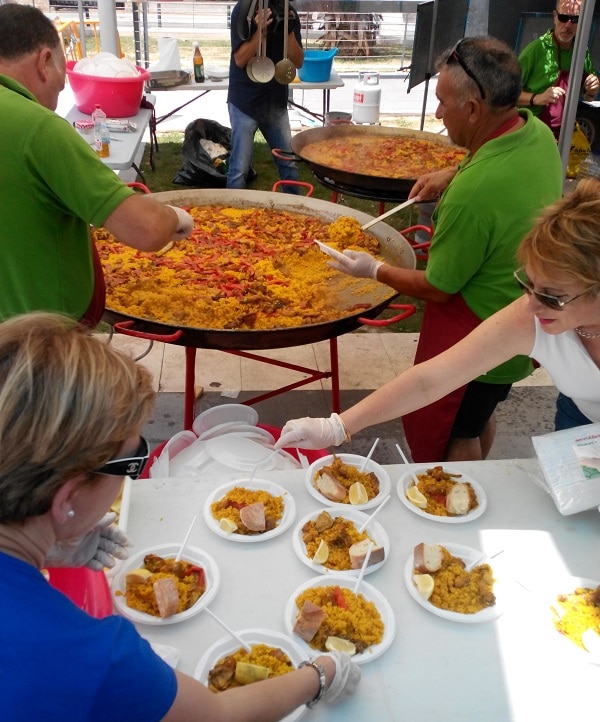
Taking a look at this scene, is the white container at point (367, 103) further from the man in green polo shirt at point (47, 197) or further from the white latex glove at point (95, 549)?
the white latex glove at point (95, 549)

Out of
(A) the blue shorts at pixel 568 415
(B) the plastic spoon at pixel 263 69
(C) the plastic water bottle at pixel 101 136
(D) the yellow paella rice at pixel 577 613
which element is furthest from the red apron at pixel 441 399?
(B) the plastic spoon at pixel 263 69

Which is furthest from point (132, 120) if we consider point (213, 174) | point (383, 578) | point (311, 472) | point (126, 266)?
point (383, 578)

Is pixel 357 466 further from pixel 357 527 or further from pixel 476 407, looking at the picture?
pixel 476 407

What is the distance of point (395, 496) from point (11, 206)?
5.04ft

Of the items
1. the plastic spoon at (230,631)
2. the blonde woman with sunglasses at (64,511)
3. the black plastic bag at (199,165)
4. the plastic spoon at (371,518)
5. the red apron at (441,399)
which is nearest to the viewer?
the blonde woman with sunglasses at (64,511)

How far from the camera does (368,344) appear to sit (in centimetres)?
464

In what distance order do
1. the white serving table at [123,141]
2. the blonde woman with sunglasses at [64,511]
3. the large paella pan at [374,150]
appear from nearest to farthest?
the blonde woman with sunglasses at [64,511], the white serving table at [123,141], the large paella pan at [374,150]

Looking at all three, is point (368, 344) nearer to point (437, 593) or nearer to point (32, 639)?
point (437, 593)

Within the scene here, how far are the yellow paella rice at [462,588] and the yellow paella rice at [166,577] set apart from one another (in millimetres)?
541

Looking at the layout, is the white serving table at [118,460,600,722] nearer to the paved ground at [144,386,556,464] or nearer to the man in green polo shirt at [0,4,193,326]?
the man in green polo shirt at [0,4,193,326]

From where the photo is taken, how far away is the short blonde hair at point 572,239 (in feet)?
5.46

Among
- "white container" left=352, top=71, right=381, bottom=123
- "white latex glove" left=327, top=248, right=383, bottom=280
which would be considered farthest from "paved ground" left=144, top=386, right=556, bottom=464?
"white container" left=352, top=71, right=381, bottom=123

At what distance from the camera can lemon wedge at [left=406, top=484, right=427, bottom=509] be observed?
1.82m

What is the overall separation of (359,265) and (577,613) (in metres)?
1.73
